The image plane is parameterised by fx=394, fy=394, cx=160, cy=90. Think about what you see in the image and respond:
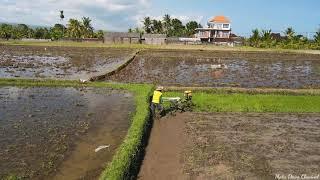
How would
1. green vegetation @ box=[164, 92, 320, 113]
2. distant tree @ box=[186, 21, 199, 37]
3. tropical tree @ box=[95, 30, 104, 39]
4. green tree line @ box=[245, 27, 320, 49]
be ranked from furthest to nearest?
distant tree @ box=[186, 21, 199, 37] < tropical tree @ box=[95, 30, 104, 39] < green tree line @ box=[245, 27, 320, 49] < green vegetation @ box=[164, 92, 320, 113]

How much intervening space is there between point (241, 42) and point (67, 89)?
2223 inches

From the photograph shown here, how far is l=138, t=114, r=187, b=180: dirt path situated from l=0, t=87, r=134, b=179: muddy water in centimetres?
96

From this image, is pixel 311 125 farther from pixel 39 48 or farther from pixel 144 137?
pixel 39 48

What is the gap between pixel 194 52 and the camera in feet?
157

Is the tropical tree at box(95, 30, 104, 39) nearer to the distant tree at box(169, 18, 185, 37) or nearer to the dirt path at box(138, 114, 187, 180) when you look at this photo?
the distant tree at box(169, 18, 185, 37)

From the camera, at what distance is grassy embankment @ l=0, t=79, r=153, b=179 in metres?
7.72

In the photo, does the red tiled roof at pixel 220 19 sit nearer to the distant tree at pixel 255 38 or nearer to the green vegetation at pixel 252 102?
the distant tree at pixel 255 38

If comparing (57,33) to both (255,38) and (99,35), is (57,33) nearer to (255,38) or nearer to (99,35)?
(99,35)

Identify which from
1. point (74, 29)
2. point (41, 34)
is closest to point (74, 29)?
point (74, 29)

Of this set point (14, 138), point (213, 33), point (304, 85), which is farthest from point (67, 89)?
point (213, 33)

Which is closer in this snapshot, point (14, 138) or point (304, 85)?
point (14, 138)

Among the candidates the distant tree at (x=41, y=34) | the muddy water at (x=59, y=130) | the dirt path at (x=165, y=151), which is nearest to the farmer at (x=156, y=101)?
the dirt path at (x=165, y=151)

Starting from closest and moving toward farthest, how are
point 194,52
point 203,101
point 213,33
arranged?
point 203,101, point 194,52, point 213,33

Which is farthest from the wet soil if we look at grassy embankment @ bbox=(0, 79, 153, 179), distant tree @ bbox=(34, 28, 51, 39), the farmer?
distant tree @ bbox=(34, 28, 51, 39)
